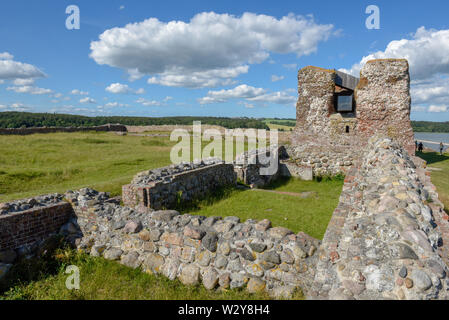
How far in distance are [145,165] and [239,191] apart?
285 inches

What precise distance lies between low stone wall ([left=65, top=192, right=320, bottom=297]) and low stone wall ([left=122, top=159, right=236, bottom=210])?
0.80m

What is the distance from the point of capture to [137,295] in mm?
4242

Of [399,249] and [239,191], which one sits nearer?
[399,249]

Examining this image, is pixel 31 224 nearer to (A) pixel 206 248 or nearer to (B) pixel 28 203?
(B) pixel 28 203

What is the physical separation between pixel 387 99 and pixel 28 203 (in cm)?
1509

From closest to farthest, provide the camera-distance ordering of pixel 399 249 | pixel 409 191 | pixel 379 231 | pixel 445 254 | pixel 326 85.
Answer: pixel 399 249 → pixel 379 231 → pixel 445 254 → pixel 409 191 → pixel 326 85

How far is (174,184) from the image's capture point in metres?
8.58

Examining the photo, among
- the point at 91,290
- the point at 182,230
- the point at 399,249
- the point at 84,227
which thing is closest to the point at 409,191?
the point at 399,249

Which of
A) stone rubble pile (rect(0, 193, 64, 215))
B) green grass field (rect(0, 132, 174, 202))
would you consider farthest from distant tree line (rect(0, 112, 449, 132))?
stone rubble pile (rect(0, 193, 64, 215))

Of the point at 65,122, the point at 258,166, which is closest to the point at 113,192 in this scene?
the point at 258,166

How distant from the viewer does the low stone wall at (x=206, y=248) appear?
388 centimetres

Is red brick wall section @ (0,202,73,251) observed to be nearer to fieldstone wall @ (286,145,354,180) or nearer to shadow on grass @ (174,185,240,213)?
shadow on grass @ (174,185,240,213)

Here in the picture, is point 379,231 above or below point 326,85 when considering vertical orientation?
below
